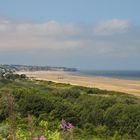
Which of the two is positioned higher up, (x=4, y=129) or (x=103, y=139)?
(x=4, y=129)

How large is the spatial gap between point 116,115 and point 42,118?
14.8 ft

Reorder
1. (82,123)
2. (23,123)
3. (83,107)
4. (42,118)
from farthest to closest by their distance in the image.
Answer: (83,107), (82,123), (42,118), (23,123)

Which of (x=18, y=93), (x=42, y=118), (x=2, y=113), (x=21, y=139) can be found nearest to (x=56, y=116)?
(x=42, y=118)

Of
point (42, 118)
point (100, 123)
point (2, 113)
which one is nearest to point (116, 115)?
point (100, 123)

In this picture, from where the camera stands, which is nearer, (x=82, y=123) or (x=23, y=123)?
(x=23, y=123)

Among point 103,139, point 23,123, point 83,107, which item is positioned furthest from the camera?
point 83,107

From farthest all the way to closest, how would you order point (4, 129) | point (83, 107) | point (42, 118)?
point (83, 107) < point (42, 118) < point (4, 129)

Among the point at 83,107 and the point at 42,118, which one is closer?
the point at 42,118

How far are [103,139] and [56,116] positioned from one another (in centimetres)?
384

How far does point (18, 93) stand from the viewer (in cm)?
2412

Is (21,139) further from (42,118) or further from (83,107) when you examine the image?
(83,107)

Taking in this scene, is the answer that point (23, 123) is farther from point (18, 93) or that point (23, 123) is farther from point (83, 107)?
point (83, 107)

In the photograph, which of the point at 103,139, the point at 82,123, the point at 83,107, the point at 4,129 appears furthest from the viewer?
the point at 83,107

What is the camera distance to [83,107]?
26297 millimetres
